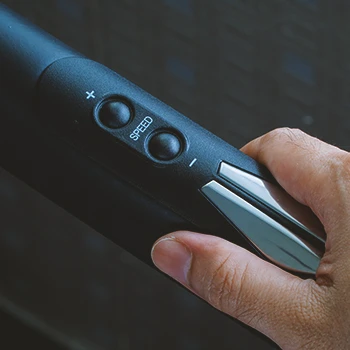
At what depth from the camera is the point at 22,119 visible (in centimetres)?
47

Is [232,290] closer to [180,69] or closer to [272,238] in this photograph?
[272,238]

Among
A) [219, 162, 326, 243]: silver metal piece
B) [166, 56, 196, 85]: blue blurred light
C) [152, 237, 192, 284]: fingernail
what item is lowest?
[152, 237, 192, 284]: fingernail

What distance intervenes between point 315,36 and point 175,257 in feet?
1.24

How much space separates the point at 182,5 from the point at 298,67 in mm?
136

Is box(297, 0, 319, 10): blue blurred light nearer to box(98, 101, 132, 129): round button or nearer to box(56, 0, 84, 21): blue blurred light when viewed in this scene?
Result: box(56, 0, 84, 21): blue blurred light

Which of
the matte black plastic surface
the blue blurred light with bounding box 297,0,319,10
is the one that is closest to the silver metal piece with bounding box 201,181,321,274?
the matte black plastic surface

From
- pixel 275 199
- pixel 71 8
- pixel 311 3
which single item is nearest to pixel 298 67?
pixel 311 3

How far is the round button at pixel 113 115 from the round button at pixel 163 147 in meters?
0.02

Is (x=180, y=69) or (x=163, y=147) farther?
(x=180, y=69)

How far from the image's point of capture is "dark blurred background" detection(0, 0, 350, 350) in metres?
0.78

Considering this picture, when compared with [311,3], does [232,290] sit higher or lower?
lower

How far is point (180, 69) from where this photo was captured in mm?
825

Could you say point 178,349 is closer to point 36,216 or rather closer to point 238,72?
point 36,216

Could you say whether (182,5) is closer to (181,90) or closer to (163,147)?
(181,90)
